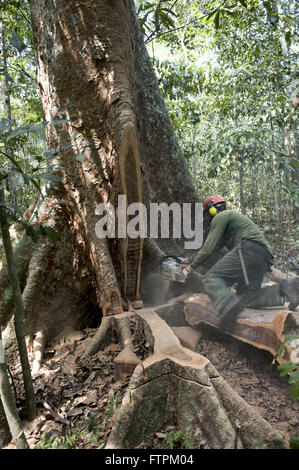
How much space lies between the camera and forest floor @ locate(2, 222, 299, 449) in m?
2.08

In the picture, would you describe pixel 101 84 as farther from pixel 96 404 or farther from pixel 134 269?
pixel 96 404

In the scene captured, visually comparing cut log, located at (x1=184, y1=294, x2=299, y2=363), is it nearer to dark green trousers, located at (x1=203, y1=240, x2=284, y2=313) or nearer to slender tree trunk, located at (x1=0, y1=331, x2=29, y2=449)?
dark green trousers, located at (x1=203, y1=240, x2=284, y2=313)

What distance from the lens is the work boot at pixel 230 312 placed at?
3.27m

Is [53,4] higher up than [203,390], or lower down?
higher up

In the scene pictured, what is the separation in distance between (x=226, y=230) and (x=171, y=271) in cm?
87

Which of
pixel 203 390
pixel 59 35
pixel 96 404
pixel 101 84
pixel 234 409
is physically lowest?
pixel 96 404

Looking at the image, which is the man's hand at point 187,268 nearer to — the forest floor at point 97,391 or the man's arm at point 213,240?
the man's arm at point 213,240

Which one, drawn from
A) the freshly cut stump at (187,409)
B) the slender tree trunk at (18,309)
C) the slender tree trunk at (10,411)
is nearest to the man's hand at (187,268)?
the freshly cut stump at (187,409)

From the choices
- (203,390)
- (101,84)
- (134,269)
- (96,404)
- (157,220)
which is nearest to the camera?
(203,390)

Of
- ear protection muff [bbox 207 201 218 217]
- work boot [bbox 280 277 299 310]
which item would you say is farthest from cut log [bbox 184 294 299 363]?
ear protection muff [bbox 207 201 218 217]

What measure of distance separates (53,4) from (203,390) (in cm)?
392
